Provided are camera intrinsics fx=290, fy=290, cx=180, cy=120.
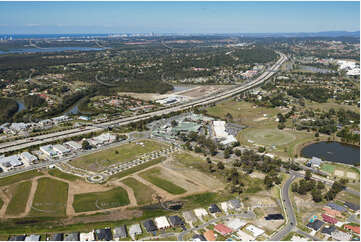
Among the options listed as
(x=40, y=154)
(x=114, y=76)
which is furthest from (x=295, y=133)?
(x=114, y=76)

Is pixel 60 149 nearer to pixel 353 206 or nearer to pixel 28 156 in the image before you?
pixel 28 156

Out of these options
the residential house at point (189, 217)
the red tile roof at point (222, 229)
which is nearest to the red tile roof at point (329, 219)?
the red tile roof at point (222, 229)

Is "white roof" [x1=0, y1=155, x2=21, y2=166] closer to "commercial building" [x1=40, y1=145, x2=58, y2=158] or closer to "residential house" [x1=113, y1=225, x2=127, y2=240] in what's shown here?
"commercial building" [x1=40, y1=145, x2=58, y2=158]

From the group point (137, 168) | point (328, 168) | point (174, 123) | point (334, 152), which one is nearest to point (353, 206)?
point (328, 168)

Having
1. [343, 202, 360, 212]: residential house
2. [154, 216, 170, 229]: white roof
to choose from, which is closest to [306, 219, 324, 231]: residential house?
[343, 202, 360, 212]: residential house

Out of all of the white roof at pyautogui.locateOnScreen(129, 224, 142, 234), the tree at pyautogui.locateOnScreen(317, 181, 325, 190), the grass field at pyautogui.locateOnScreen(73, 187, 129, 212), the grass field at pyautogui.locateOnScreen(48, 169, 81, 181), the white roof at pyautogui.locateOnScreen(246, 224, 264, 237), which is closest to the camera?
the white roof at pyautogui.locateOnScreen(246, 224, 264, 237)
